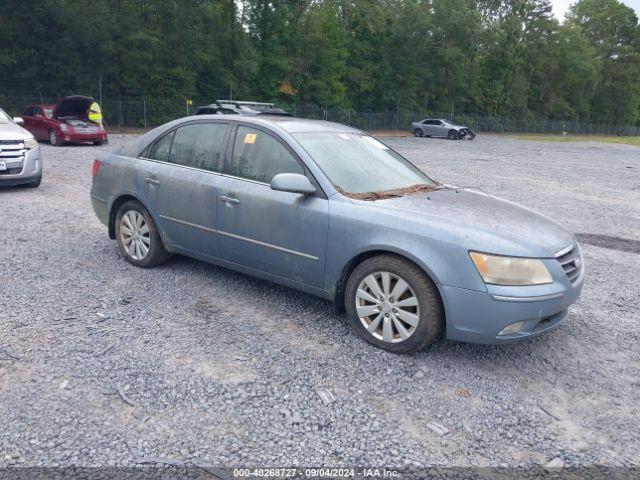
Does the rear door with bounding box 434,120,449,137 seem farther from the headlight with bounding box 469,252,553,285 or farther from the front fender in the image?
the headlight with bounding box 469,252,553,285

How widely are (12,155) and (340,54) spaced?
41.4m

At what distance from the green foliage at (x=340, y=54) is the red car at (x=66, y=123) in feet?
45.5

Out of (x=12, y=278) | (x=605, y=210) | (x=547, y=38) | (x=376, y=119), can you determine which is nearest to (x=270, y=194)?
(x=12, y=278)

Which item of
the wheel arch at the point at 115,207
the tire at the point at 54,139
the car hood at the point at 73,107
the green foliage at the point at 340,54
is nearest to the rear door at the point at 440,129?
the green foliage at the point at 340,54

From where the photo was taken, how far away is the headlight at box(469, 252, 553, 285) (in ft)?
12.0

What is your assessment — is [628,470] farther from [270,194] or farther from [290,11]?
[290,11]

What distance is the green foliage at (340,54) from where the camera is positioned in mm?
33188

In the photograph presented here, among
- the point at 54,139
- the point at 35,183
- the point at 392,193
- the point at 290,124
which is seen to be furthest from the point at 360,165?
the point at 54,139

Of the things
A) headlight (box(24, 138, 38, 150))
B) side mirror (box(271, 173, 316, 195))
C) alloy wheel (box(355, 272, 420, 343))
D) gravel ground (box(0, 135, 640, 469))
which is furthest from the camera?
headlight (box(24, 138, 38, 150))

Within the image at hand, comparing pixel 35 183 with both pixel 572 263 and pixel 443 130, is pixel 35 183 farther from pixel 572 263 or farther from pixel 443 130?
pixel 443 130

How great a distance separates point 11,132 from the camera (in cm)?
961

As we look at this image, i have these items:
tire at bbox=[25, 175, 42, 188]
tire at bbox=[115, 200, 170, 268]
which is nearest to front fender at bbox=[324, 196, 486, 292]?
tire at bbox=[115, 200, 170, 268]

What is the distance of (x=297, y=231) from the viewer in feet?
14.5

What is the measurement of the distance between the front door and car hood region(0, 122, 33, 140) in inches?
248
